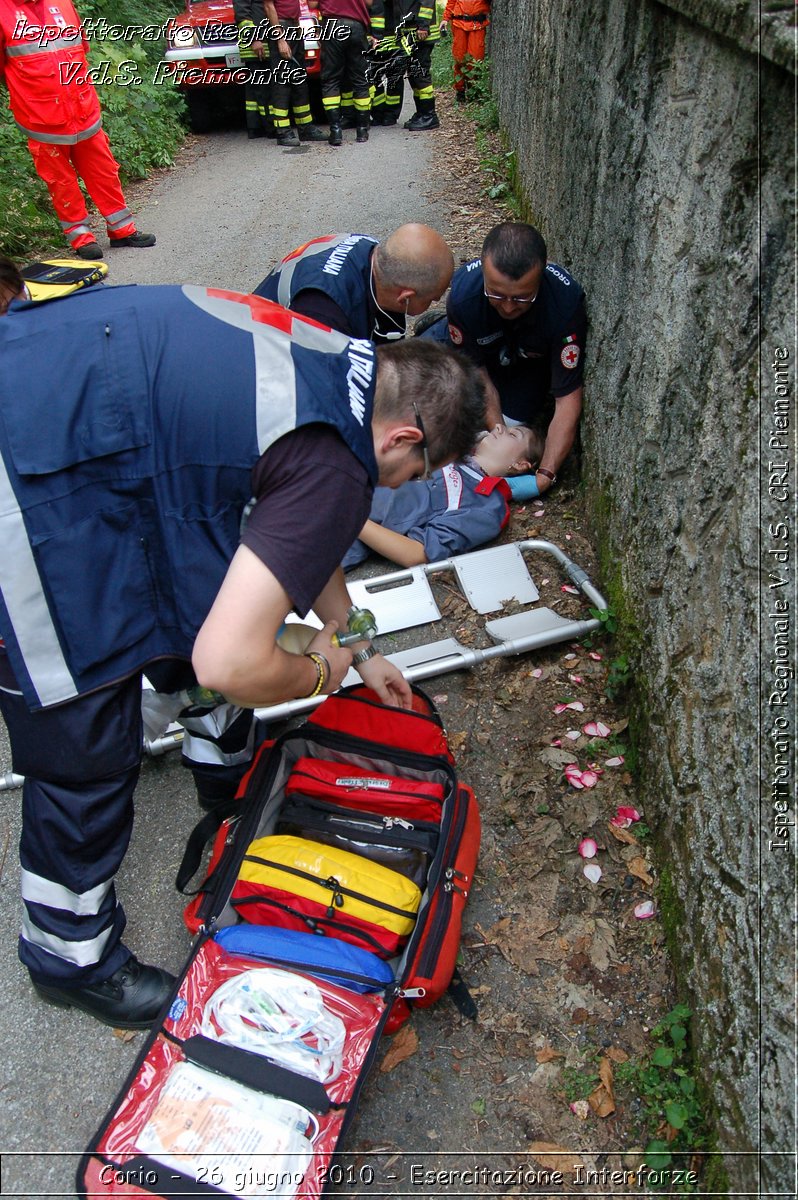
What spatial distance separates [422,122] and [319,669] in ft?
33.8

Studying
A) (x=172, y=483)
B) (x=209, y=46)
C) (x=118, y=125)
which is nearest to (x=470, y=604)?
(x=172, y=483)

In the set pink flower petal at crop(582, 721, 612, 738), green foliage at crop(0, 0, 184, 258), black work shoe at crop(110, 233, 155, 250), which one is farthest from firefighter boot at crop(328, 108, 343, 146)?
pink flower petal at crop(582, 721, 612, 738)

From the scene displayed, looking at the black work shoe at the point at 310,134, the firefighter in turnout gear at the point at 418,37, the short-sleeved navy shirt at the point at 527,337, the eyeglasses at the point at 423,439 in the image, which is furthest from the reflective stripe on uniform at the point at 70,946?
the firefighter in turnout gear at the point at 418,37

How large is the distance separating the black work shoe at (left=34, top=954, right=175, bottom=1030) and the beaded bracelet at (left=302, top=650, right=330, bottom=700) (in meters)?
0.97

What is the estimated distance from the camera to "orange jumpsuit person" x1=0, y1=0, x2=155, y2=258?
608 centimetres

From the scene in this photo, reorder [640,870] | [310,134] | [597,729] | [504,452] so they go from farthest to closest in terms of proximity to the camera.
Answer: [310,134]
[504,452]
[597,729]
[640,870]

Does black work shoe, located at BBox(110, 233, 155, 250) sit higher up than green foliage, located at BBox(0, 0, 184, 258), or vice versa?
green foliage, located at BBox(0, 0, 184, 258)

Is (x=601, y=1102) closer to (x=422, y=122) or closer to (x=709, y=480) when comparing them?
(x=709, y=480)

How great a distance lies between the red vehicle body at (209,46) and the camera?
9516 millimetres

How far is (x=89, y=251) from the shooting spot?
696cm

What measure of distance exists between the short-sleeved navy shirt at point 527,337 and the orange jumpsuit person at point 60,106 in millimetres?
3984

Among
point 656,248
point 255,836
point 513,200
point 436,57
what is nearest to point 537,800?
point 255,836

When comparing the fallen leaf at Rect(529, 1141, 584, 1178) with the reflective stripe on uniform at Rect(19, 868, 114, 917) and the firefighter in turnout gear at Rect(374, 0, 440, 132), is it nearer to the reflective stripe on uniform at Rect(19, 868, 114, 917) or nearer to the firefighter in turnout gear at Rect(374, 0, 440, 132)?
the reflective stripe on uniform at Rect(19, 868, 114, 917)

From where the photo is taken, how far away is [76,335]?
1676 mm
